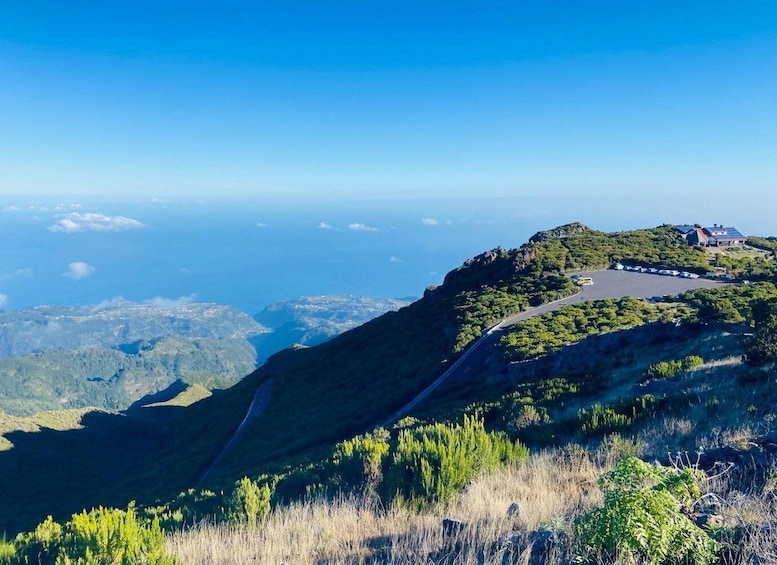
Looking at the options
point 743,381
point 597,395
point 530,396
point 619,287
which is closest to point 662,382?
point 597,395

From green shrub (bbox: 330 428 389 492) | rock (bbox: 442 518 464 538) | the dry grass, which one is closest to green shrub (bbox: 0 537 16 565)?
the dry grass

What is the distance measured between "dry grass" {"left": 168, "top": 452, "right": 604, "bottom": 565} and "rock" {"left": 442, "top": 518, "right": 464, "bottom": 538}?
6cm

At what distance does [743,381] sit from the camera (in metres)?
8.48

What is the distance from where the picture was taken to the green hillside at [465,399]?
6.91 meters

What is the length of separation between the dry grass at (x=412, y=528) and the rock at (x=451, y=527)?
6 cm

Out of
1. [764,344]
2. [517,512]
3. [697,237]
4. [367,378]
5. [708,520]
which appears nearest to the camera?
[708,520]

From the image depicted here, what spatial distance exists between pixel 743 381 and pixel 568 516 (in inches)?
272

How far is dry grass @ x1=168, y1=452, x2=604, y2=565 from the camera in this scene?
352 centimetres

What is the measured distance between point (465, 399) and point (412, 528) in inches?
567

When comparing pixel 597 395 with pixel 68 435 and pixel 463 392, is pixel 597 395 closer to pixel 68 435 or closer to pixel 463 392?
pixel 463 392

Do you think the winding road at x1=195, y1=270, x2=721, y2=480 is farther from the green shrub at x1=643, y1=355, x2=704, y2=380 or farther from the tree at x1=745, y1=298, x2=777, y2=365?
the tree at x1=745, y1=298, x2=777, y2=365

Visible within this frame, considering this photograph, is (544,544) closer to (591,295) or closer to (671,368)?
(671,368)

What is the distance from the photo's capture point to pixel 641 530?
265cm

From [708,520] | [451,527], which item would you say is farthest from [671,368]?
[451,527]
